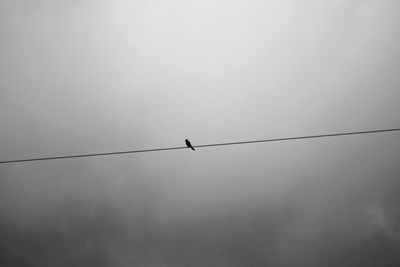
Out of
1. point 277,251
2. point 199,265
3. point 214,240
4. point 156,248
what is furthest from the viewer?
point 214,240

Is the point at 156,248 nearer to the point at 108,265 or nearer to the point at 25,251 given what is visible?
the point at 108,265

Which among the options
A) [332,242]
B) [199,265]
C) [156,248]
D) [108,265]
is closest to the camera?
[108,265]

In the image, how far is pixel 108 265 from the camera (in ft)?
289

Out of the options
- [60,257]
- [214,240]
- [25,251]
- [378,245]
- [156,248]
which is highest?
[25,251]

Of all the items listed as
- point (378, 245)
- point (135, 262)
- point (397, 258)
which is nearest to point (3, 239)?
point (135, 262)

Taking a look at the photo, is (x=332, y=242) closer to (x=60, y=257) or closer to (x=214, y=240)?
(x=214, y=240)

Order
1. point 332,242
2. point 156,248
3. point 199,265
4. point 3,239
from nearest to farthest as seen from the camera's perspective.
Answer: point 3,239 < point 156,248 < point 332,242 < point 199,265

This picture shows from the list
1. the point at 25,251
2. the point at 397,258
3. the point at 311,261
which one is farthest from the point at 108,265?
the point at 397,258

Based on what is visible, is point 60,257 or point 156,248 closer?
point 60,257

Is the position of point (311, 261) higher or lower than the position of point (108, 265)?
lower

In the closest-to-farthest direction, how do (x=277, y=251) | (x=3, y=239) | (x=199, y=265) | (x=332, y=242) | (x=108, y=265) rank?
(x=3, y=239), (x=108, y=265), (x=277, y=251), (x=332, y=242), (x=199, y=265)

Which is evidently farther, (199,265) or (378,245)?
(199,265)

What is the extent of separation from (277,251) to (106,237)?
199 ft

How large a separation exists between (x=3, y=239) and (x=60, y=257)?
17.2 metres
